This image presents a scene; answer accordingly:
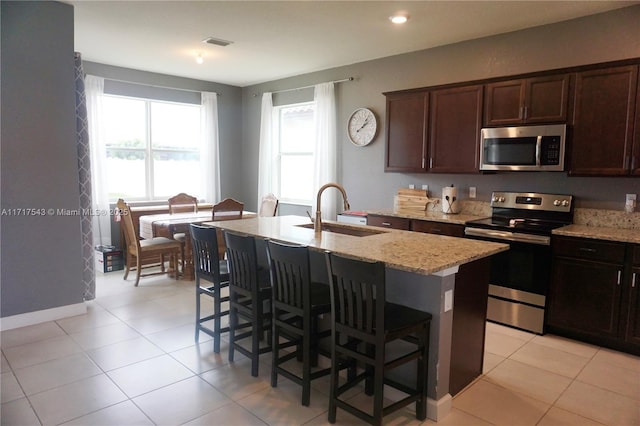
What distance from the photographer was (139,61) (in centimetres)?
565

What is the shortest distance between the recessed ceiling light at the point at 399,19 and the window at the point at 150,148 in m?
3.99

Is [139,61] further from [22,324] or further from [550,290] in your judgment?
[550,290]

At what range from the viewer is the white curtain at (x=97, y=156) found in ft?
18.3

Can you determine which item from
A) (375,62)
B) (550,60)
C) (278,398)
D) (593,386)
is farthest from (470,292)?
(375,62)

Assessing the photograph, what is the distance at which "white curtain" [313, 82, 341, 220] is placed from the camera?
5.75m

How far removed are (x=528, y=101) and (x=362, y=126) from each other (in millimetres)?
2132

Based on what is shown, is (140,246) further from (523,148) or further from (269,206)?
(523,148)

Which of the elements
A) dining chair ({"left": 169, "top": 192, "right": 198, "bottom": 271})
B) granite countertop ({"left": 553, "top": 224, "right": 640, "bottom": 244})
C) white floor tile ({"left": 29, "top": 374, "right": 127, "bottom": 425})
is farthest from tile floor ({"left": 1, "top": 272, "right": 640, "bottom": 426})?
dining chair ({"left": 169, "top": 192, "right": 198, "bottom": 271})

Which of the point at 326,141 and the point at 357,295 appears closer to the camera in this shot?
the point at 357,295

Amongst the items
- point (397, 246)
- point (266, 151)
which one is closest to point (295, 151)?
point (266, 151)

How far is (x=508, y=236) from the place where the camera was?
3684 mm

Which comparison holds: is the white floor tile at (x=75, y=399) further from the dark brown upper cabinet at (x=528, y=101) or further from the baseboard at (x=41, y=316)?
the dark brown upper cabinet at (x=528, y=101)

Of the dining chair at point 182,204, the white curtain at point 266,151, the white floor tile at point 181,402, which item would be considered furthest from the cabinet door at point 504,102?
the dining chair at point 182,204

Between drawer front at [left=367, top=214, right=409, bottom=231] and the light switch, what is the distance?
6.89 feet
